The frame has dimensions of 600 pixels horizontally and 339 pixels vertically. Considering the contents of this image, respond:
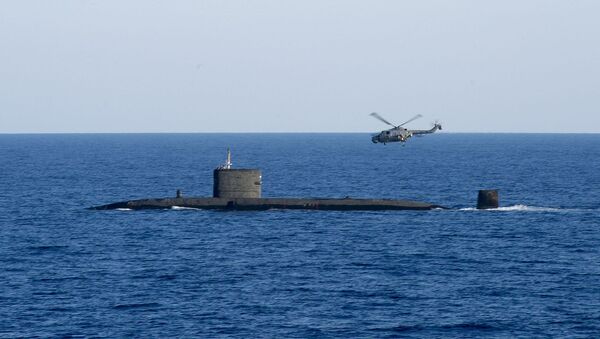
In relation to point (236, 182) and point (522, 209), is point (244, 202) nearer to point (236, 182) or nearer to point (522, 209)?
point (236, 182)

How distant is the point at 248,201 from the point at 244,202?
38cm

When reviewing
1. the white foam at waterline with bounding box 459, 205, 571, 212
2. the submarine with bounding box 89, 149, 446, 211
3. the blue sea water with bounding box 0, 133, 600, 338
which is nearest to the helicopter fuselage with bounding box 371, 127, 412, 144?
the blue sea water with bounding box 0, 133, 600, 338

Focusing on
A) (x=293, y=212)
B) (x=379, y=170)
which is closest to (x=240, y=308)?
(x=293, y=212)

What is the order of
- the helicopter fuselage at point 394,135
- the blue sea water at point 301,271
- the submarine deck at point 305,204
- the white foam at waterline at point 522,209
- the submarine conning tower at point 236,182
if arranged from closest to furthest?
1. the blue sea water at point 301,271
2. the helicopter fuselage at point 394,135
3. the submarine conning tower at point 236,182
4. the submarine deck at point 305,204
5. the white foam at waterline at point 522,209

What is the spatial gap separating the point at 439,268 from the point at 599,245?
1586 centimetres

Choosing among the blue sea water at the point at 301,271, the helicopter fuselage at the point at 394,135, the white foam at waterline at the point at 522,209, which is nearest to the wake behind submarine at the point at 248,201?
the blue sea water at the point at 301,271

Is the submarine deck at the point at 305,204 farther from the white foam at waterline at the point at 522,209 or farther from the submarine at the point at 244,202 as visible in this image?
the white foam at waterline at the point at 522,209

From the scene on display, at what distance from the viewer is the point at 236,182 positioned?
88.1 m

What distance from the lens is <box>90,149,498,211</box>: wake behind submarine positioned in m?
88.1

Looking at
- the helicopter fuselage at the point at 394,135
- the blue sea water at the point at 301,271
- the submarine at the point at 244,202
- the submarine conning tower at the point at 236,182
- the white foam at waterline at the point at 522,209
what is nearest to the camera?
the blue sea water at the point at 301,271

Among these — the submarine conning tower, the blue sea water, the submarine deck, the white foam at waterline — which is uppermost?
the submarine conning tower

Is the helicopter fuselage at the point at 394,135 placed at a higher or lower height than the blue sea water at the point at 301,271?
higher

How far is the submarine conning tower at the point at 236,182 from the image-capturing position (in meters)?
87.7

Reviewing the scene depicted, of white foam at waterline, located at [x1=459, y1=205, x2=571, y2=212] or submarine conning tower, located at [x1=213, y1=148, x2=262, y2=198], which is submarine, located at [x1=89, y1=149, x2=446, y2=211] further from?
white foam at waterline, located at [x1=459, y1=205, x2=571, y2=212]
